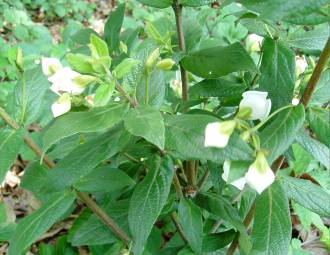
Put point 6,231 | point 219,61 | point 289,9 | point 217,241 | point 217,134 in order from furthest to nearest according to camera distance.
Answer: point 6,231, point 217,241, point 219,61, point 217,134, point 289,9

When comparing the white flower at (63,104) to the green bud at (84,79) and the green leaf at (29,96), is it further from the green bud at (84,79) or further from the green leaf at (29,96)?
the green leaf at (29,96)

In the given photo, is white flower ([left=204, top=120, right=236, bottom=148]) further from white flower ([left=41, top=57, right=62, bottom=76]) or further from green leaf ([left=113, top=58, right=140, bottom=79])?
white flower ([left=41, top=57, right=62, bottom=76])

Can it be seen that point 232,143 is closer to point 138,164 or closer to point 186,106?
point 186,106

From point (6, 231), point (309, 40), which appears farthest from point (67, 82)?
point (6, 231)

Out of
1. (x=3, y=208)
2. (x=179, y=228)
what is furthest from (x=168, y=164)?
(x=3, y=208)

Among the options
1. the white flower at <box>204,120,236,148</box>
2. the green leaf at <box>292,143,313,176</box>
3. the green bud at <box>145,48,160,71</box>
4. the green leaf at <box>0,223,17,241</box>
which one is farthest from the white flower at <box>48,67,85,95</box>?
the green leaf at <box>292,143,313,176</box>

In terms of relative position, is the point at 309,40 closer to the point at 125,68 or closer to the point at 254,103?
the point at 254,103

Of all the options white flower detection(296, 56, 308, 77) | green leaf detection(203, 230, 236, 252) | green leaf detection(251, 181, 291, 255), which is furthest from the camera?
green leaf detection(203, 230, 236, 252)
